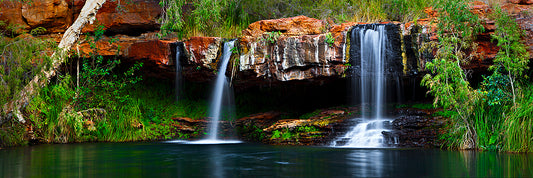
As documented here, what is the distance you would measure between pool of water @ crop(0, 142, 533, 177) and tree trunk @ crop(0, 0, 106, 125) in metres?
1.73

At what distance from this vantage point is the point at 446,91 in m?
9.29

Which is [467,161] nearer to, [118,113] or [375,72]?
[375,72]

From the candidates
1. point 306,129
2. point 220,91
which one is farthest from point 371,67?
point 220,91

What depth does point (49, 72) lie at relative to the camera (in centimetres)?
1210

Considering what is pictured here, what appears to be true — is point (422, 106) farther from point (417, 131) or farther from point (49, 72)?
point (49, 72)

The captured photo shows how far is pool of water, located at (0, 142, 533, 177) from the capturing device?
6199 millimetres

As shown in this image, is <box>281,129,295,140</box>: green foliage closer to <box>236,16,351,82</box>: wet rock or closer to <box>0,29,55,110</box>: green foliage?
<box>236,16,351,82</box>: wet rock

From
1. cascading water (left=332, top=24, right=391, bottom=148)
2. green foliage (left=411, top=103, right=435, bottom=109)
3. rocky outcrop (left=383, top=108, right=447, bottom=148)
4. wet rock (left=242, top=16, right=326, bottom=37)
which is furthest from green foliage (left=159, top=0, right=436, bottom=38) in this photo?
rocky outcrop (left=383, top=108, right=447, bottom=148)

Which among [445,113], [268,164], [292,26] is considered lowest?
[268,164]

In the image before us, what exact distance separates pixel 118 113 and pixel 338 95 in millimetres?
7170

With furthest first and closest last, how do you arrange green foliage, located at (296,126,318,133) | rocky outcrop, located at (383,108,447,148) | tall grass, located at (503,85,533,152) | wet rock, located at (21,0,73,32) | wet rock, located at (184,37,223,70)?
wet rock, located at (21,0,73,32), wet rock, located at (184,37,223,70), green foliage, located at (296,126,318,133), rocky outcrop, located at (383,108,447,148), tall grass, located at (503,85,533,152)

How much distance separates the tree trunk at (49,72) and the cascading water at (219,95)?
4.12 meters

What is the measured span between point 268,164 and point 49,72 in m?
7.87

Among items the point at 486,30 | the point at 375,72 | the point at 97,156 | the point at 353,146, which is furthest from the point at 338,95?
the point at 97,156
